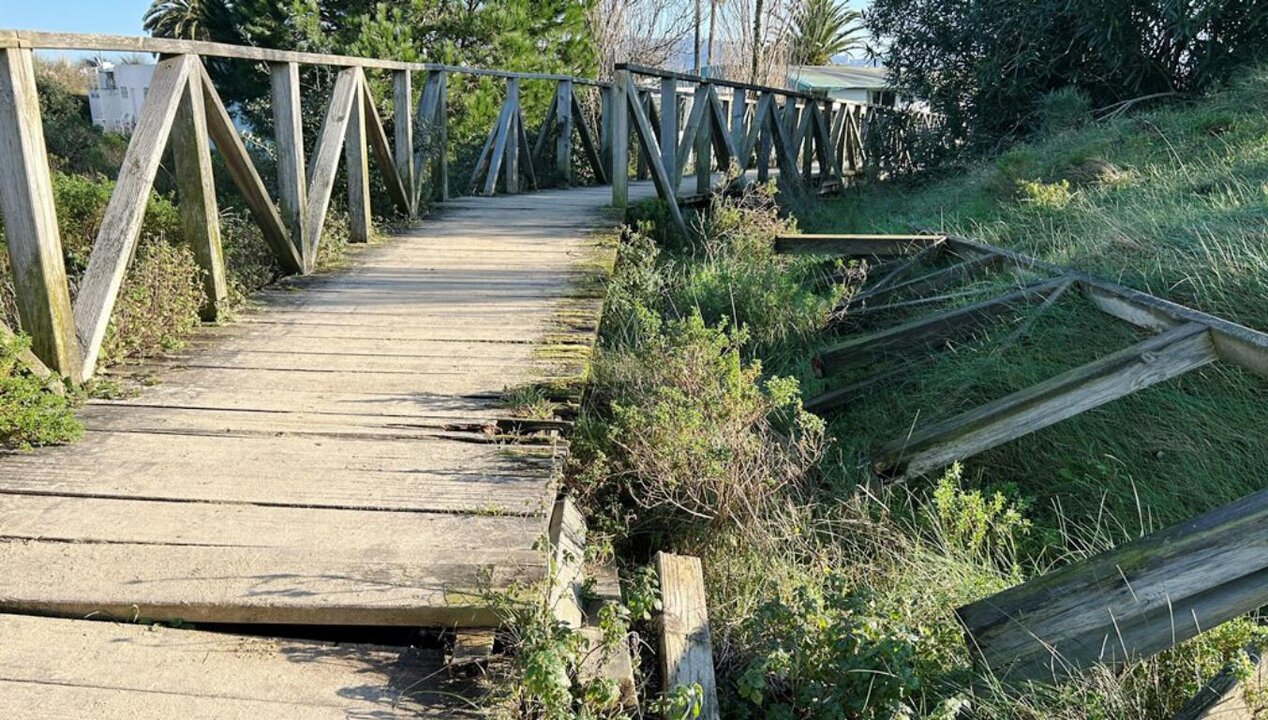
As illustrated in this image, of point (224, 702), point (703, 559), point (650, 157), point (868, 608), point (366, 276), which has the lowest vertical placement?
point (703, 559)

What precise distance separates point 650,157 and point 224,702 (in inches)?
251

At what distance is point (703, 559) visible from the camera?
3363 millimetres

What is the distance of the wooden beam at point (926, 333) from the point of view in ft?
15.9

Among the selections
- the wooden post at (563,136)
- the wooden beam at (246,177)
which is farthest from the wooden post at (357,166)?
the wooden post at (563,136)

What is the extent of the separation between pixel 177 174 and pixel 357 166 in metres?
1.85

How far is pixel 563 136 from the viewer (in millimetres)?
10625

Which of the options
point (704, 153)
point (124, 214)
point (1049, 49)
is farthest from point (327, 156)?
point (1049, 49)

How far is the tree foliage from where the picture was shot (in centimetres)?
934

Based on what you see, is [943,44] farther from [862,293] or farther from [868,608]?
[868,608]

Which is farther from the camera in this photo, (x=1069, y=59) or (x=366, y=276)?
(x=1069, y=59)

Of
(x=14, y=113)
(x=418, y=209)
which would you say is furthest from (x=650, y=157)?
(x=14, y=113)

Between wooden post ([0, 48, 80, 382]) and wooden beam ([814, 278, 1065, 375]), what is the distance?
3.30m

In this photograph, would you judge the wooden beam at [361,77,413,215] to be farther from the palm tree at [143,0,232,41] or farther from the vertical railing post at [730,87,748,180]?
the palm tree at [143,0,232,41]

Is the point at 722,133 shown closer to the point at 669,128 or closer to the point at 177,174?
the point at 669,128
